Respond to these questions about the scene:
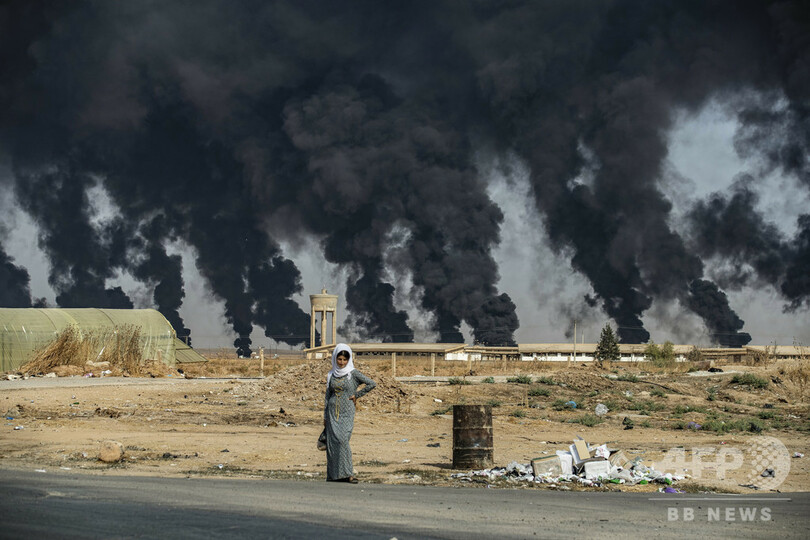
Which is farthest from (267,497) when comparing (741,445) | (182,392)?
(182,392)

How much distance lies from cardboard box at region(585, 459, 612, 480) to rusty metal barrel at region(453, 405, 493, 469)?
191cm

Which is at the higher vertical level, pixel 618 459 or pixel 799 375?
pixel 799 375

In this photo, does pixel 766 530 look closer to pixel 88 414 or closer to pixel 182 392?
pixel 88 414

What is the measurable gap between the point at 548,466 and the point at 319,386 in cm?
1894

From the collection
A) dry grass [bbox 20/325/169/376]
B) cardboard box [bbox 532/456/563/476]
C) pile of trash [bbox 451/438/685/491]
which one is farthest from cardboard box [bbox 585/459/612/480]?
dry grass [bbox 20/325/169/376]

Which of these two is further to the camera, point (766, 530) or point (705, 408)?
point (705, 408)

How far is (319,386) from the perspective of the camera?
97.7 ft

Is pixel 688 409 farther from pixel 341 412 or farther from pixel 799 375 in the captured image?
pixel 341 412

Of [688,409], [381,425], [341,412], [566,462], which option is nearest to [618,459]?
[566,462]

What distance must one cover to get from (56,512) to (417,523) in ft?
10.4

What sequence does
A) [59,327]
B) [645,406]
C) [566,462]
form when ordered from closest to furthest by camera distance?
[566,462] → [645,406] → [59,327]

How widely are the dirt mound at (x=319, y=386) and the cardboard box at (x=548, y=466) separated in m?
14.9

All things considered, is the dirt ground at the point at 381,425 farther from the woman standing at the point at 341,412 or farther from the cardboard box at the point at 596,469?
the woman standing at the point at 341,412

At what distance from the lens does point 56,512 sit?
7.05 m
